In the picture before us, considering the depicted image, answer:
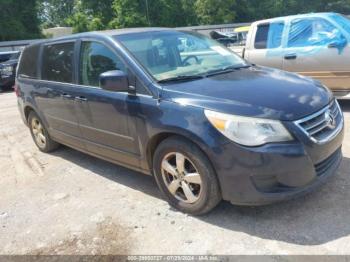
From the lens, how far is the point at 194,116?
3.45m

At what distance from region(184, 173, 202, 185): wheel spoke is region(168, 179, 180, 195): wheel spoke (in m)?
0.13

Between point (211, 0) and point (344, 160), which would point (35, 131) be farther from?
point (211, 0)

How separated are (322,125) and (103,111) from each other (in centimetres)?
222

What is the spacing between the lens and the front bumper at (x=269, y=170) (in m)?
3.22

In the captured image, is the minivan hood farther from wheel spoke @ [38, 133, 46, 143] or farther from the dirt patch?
wheel spoke @ [38, 133, 46, 143]

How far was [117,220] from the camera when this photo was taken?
391 cm

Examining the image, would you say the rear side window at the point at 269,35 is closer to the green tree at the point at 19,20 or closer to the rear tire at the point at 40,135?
the rear tire at the point at 40,135

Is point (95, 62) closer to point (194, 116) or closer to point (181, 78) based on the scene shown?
point (181, 78)

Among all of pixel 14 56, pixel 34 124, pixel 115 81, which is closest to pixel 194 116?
pixel 115 81

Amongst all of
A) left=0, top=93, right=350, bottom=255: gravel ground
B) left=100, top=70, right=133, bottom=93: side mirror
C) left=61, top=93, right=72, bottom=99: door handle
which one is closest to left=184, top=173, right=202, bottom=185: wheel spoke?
left=0, top=93, right=350, bottom=255: gravel ground

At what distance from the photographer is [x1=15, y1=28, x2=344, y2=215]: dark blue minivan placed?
3.28 metres

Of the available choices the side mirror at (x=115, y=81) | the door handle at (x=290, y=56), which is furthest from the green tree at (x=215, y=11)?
the side mirror at (x=115, y=81)

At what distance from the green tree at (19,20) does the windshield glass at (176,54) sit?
41570 mm

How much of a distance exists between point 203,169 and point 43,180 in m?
2.62
